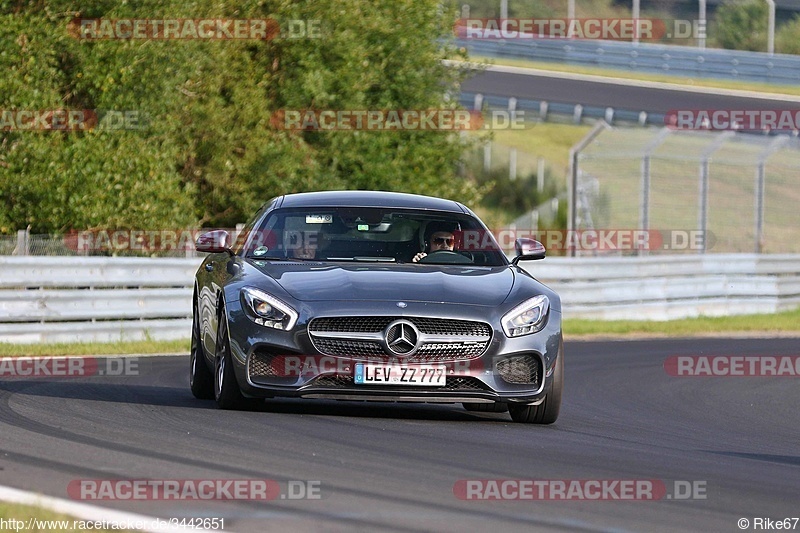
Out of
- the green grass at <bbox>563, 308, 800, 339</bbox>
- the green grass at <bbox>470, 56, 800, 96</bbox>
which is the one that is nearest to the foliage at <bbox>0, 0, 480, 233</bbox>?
the green grass at <bbox>563, 308, 800, 339</bbox>

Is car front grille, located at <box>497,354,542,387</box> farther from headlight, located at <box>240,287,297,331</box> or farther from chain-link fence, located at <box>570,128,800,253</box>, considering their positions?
chain-link fence, located at <box>570,128,800,253</box>

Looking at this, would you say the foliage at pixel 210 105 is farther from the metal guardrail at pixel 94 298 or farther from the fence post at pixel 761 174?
the fence post at pixel 761 174

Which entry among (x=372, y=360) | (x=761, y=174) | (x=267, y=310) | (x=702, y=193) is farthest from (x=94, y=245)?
(x=761, y=174)

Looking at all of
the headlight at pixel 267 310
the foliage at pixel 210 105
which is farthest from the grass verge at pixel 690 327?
the headlight at pixel 267 310

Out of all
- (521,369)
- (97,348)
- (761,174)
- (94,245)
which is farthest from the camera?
(761,174)

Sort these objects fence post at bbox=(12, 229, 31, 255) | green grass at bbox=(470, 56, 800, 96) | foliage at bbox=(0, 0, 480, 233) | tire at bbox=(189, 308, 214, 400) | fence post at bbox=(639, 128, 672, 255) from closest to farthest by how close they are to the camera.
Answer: tire at bbox=(189, 308, 214, 400) < fence post at bbox=(12, 229, 31, 255) < foliage at bbox=(0, 0, 480, 233) < fence post at bbox=(639, 128, 672, 255) < green grass at bbox=(470, 56, 800, 96)

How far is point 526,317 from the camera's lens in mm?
9352

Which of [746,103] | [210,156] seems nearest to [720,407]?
[210,156]

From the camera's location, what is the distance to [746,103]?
43.4m

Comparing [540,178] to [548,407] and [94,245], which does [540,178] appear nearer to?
[94,245]

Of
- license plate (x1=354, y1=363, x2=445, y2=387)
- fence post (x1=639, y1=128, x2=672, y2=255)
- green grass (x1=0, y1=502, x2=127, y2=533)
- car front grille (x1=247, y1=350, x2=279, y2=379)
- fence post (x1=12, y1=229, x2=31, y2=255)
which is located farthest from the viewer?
fence post (x1=639, y1=128, x2=672, y2=255)

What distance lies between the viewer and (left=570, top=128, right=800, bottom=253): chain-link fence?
26078 mm

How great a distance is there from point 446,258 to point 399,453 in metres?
2.83

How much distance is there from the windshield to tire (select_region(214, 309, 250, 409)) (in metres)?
0.74
